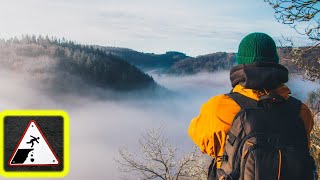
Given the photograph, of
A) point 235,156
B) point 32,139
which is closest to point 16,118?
point 32,139

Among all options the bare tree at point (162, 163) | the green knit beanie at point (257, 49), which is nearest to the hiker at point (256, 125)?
the green knit beanie at point (257, 49)

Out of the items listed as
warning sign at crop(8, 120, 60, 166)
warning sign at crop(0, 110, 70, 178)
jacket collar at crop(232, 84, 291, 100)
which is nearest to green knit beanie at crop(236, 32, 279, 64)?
jacket collar at crop(232, 84, 291, 100)

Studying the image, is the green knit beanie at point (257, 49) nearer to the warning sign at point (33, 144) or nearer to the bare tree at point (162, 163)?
the warning sign at point (33, 144)

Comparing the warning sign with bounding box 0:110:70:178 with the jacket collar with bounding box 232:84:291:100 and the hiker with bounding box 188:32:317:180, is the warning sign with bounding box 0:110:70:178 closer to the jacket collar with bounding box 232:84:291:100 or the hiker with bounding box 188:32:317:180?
the hiker with bounding box 188:32:317:180

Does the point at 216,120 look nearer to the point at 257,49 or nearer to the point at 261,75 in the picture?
the point at 261,75

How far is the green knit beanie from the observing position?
331 cm

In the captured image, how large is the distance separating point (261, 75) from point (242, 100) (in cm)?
21

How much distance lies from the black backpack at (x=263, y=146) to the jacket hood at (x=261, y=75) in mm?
90

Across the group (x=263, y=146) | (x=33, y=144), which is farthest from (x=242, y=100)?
(x=33, y=144)

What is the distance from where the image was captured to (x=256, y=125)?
312 cm

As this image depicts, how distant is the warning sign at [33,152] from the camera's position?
313cm

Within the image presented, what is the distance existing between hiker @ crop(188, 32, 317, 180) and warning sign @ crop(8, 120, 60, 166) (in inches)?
38.2

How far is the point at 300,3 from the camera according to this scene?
10453mm

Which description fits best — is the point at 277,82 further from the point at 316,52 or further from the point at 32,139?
the point at 316,52
